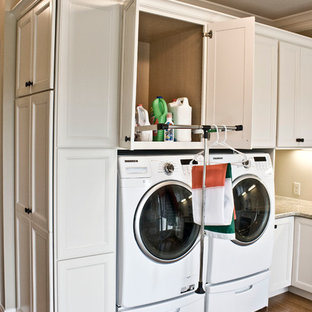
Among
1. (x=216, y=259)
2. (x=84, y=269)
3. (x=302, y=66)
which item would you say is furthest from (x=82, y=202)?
(x=302, y=66)

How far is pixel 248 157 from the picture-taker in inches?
114

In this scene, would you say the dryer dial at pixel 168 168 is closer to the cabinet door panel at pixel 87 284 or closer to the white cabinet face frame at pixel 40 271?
the cabinet door panel at pixel 87 284

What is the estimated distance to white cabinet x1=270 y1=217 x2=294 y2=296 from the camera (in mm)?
3221

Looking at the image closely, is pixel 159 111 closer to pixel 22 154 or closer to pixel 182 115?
pixel 182 115

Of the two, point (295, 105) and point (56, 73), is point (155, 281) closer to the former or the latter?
point (56, 73)

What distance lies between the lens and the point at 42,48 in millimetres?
2262

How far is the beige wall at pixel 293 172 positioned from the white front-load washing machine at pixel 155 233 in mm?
1607

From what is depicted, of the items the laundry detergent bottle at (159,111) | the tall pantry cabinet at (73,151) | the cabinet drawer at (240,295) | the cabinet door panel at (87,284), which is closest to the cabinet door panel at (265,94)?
the laundry detergent bottle at (159,111)

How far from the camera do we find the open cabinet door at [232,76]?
248 cm

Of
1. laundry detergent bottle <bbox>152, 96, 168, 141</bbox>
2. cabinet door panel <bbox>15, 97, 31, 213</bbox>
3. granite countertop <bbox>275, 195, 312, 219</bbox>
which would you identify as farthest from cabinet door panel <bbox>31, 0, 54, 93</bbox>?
granite countertop <bbox>275, 195, 312, 219</bbox>

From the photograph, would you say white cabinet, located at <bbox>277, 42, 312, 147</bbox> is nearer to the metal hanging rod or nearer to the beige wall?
the beige wall

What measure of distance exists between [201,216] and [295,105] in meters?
1.50

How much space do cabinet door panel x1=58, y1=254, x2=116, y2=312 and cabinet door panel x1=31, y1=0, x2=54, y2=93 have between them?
1.03m

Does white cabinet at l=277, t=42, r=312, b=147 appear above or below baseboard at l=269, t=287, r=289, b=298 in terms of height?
above
